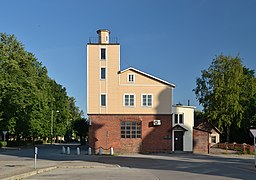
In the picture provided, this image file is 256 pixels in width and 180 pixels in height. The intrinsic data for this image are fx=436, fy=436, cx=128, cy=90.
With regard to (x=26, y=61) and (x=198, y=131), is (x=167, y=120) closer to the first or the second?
(x=198, y=131)

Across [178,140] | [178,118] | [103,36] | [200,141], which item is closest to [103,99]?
[103,36]

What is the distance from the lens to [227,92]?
65.1 meters

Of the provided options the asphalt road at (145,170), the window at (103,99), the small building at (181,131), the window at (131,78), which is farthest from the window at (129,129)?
the asphalt road at (145,170)

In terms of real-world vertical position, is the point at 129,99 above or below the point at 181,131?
above

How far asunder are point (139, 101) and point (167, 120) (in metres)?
3.99

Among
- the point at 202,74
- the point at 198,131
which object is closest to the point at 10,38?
the point at 202,74

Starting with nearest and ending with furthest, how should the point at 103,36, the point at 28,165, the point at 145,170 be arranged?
the point at 145,170
the point at 28,165
the point at 103,36

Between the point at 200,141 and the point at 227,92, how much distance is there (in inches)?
577

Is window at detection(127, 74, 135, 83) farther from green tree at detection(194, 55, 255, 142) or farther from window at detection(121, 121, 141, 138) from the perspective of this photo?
green tree at detection(194, 55, 255, 142)

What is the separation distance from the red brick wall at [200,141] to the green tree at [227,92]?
42.0 feet

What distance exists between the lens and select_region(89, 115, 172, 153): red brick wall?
50.6 metres

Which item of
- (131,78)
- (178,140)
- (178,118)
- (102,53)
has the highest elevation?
(102,53)

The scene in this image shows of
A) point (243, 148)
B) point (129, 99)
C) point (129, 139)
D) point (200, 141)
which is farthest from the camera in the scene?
point (243, 148)

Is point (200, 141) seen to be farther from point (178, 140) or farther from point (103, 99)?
point (103, 99)
